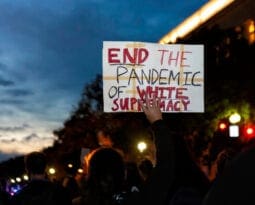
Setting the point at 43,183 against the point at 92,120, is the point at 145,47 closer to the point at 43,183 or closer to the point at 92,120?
the point at 43,183

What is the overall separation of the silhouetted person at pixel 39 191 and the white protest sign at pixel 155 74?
1704mm

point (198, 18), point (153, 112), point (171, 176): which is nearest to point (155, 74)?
point (153, 112)

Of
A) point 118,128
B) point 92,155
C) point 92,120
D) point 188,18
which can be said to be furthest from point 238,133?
point 188,18

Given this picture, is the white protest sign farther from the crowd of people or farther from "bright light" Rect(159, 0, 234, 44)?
"bright light" Rect(159, 0, 234, 44)

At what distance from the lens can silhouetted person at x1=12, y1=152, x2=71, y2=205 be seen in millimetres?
5410

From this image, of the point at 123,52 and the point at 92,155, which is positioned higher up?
the point at 123,52

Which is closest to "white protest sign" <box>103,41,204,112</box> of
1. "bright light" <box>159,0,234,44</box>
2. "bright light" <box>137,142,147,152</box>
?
"bright light" <box>137,142,147,152</box>

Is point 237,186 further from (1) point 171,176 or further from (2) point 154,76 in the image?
(2) point 154,76

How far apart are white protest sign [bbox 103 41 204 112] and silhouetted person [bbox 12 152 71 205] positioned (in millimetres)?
1704

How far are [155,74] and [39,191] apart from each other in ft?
7.64

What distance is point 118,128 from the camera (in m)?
47.7

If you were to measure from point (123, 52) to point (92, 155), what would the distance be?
3426mm

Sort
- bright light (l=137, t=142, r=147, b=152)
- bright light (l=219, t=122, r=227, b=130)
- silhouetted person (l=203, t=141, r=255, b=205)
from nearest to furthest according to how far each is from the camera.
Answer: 1. silhouetted person (l=203, t=141, r=255, b=205)
2. bright light (l=219, t=122, r=227, b=130)
3. bright light (l=137, t=142, r=147, b=152)

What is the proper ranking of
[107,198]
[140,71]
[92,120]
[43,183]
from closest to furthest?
A: [107,198] → [43,183] → [140,71] → [92,120]
